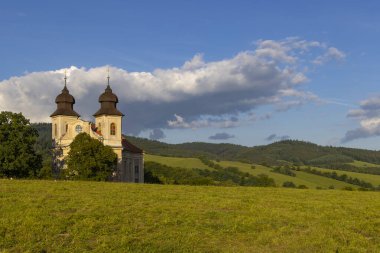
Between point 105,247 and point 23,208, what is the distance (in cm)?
650

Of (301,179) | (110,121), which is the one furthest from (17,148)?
(301,179)

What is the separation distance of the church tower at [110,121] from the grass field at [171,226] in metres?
50.8

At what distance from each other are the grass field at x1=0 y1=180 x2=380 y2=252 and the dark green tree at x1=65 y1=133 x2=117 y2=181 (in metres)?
34.2

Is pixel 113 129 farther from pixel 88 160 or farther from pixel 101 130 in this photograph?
pixel 88 160

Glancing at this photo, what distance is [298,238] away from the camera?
58.1ft

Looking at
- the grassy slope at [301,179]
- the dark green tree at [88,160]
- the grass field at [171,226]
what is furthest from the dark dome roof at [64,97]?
the grass field at [171,226]

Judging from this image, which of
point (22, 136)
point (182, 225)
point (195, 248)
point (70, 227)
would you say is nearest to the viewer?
point (195, 248)

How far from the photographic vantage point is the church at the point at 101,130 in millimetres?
75250

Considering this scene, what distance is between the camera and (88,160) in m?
59.9

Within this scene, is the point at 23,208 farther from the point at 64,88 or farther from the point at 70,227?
the point at 64,88

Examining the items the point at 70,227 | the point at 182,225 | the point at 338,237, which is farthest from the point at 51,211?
the point at 338,237

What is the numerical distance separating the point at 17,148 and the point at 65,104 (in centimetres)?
2224

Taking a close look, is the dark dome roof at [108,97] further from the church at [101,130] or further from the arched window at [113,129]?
the arched window at [113,129]

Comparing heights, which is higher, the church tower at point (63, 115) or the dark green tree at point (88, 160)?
the church tower at point (63, 115)
